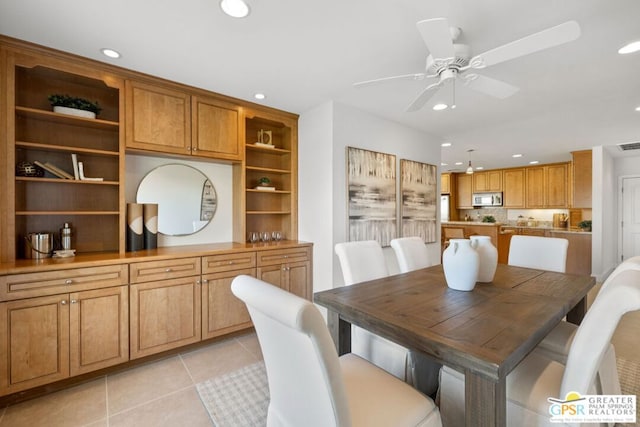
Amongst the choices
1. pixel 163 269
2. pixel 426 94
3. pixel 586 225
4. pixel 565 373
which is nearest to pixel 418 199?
pixel 426 94

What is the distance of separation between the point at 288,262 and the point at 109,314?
1.60m

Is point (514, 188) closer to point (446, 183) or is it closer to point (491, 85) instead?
point (446, 183)

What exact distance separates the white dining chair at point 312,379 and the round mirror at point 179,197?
2248mm

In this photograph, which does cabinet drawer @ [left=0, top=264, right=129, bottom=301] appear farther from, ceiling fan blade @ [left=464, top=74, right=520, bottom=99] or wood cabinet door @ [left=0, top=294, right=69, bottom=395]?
ceiling fan blade @ [left=464, top=74, right=520, bottom=99]

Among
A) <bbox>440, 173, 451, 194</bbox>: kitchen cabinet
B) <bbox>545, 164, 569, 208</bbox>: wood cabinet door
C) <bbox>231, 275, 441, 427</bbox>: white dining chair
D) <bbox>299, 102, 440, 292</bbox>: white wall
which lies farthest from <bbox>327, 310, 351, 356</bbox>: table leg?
<bbox>440, 173, 451, 194</bbox>: kitchen cabinet

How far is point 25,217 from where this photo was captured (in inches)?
87.3

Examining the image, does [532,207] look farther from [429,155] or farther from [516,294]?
[516,294]

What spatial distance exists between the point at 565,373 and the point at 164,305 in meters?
2.60

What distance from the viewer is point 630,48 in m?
1.94

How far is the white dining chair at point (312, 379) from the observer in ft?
2.62

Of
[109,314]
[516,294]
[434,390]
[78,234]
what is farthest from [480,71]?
[78,234]

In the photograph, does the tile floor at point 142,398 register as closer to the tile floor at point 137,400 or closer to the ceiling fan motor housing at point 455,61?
the tile floor at point 137,400

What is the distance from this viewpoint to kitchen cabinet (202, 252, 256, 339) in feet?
8.43

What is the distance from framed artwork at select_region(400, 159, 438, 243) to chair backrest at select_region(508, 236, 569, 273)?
1246 mm
